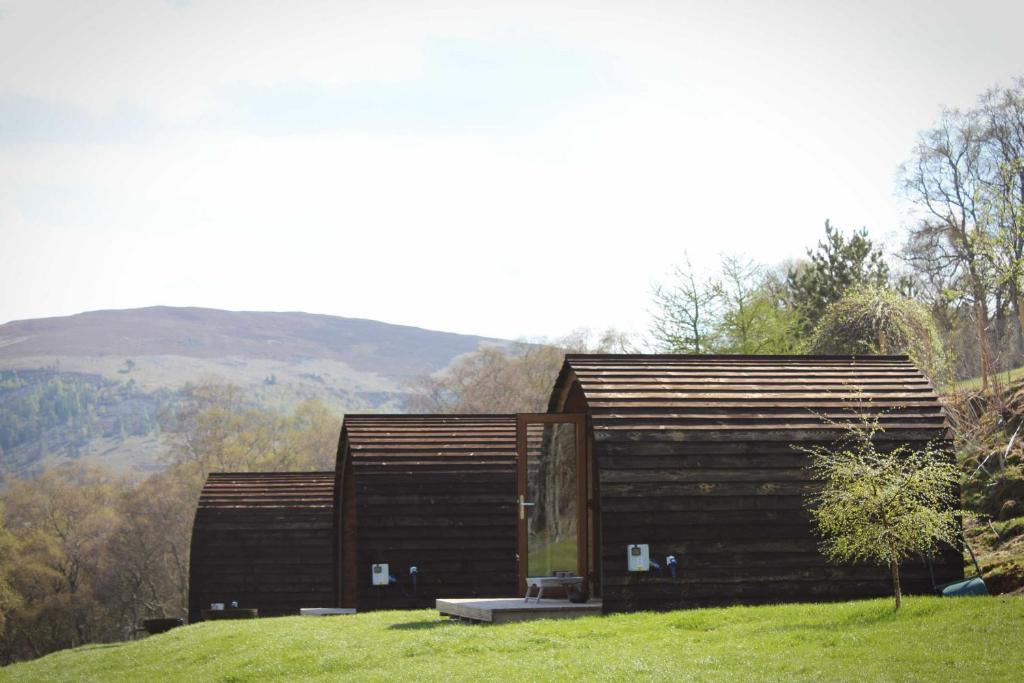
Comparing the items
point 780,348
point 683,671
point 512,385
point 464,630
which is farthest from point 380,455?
point 512,385

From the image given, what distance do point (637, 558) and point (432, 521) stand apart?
25.0 ft

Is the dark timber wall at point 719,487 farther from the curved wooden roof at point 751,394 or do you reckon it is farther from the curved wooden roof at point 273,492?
the curved wooden roof at point 273,492

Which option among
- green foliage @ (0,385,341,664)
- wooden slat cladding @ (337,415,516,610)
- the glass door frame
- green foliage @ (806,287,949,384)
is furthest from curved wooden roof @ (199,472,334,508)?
green foliage @ (0,385,341,664)

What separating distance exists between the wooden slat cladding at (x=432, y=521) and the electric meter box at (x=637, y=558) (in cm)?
725

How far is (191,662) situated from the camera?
1753 cm

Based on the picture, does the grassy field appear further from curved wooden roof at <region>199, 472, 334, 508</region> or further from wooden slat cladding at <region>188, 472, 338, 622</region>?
curved wooden roof at <region>199, 472, 334, 508</region>

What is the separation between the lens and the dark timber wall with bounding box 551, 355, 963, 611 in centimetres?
1797

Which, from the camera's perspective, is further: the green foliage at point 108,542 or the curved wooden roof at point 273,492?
the green foliage at point 108,542

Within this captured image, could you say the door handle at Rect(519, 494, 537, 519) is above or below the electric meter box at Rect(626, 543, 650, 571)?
above

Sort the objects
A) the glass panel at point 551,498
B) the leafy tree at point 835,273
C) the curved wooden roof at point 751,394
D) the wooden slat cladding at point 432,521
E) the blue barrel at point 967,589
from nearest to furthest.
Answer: the blue barrel at point 967,589, the curved wooden roof at point 751,394, the glass panel at point 551,498, the wooden slat cladding at point 432,521, the leafy tree at point 835,273

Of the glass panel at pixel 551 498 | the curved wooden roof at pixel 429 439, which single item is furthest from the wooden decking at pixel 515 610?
the curved wooden roof at pixel 429 439

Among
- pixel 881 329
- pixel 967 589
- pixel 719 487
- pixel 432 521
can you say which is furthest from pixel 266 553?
pixel 967 589

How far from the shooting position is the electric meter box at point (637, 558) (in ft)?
58.2

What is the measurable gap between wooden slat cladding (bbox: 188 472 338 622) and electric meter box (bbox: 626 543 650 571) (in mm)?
16508
